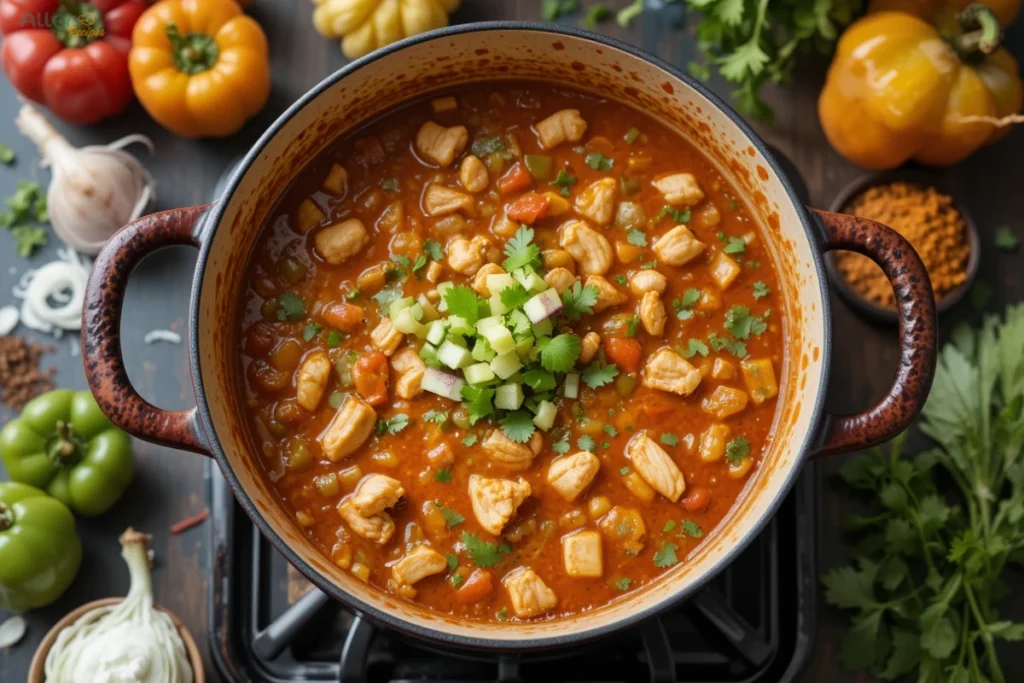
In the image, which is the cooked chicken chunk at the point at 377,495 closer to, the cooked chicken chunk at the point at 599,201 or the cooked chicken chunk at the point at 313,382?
the cooked chicken chunk at the point at 313,382

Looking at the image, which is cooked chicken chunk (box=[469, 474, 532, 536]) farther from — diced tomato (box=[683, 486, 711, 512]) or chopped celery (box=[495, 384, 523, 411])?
diced tomato (box=[683, 486, 711, 512])

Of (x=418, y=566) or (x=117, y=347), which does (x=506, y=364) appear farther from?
(x=117, y=347)

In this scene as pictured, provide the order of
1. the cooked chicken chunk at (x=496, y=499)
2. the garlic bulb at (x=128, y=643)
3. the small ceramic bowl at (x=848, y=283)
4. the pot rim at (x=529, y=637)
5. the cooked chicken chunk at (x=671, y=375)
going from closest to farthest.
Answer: the pot rim at (x=529, y=637)
the cooked chicken chunk at (x=496, y=499)
the cooked chicken chunk at (x=671, y=375)
the garlic bulb at (x=128, y=643)
the small ceramic bowl at (x=848, y=283)

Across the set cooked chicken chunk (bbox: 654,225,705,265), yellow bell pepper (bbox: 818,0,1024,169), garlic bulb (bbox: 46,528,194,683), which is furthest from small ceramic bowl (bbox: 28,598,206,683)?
yellow bell pepper (bbox: 818,0,1024,169)

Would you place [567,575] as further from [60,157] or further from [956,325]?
[60,157]

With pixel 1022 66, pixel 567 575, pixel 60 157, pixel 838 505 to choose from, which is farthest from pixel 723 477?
pixel 60 157

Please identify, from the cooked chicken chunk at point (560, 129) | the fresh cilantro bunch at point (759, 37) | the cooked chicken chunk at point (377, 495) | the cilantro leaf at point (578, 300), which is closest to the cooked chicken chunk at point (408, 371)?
the cooked chicken chunk at point (377, 495)
